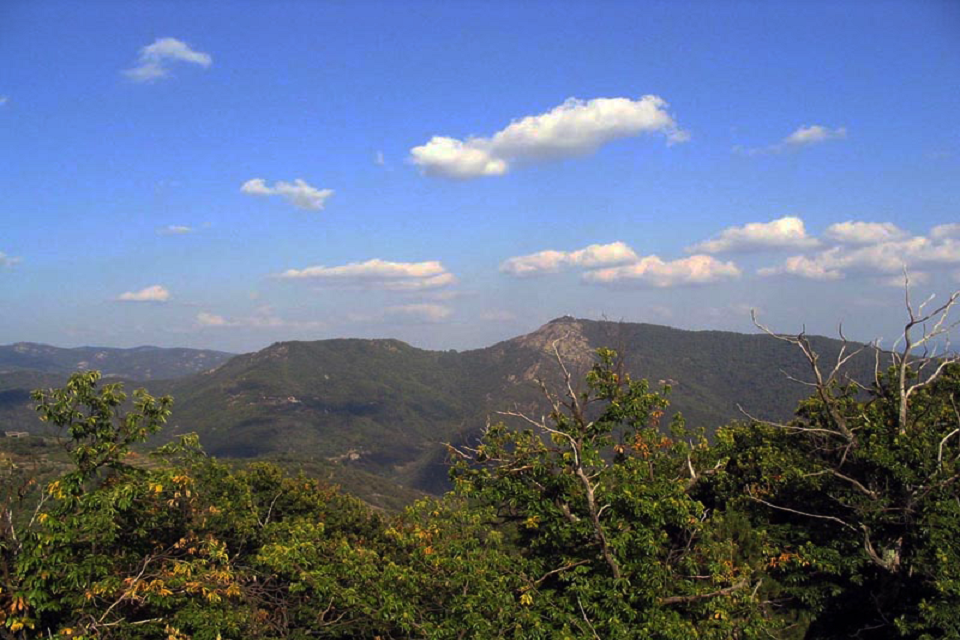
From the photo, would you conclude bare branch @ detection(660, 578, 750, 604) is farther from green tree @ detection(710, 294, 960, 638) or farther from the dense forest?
green tree @ detection(710, 294, 960, 638)

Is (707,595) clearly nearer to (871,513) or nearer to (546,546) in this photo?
(546,546)

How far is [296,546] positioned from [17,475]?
670 centimetres

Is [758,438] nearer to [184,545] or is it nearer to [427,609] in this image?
[427,609]

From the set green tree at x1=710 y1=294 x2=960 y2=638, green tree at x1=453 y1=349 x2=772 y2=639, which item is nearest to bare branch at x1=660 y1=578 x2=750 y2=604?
green tree at x1=453 y1=349 x2=772 y2=639

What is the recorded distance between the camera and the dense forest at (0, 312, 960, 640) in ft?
40.8

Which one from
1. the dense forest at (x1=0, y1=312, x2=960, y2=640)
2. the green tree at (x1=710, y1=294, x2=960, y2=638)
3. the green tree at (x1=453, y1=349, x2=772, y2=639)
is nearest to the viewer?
the dense forest at (x1=0, y1=312, x2=960, y2=640)

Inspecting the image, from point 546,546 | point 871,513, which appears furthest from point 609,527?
point 871,513

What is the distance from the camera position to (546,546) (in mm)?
16062

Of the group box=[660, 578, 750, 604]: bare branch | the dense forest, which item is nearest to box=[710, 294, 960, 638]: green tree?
the dense forest

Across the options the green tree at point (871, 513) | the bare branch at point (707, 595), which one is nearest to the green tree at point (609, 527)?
the bare branch at point (707, 595)

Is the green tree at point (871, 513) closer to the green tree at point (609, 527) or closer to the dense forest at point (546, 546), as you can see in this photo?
the dense forest at point (546, 546)

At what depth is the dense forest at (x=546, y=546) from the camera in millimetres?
12430

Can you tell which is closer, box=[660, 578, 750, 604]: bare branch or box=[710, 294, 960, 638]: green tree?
box=[660, 578, 750, 604]: bare branch

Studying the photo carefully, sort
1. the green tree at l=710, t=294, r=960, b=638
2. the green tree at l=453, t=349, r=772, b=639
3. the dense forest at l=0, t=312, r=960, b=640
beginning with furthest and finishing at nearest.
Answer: the green tree at l=710, t=294, r=960, b=638 → the green tree at l=453, t=349, r=772, b=639 → the dense forest at l=0, t=312, r=960, b=640
